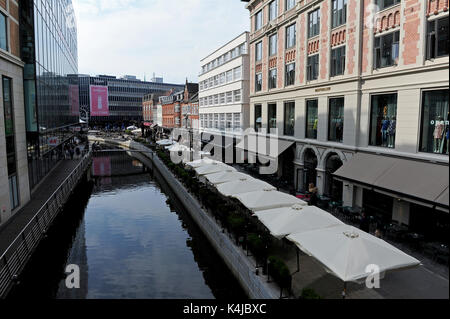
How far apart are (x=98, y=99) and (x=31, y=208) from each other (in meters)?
120

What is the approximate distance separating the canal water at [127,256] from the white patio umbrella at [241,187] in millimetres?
3227

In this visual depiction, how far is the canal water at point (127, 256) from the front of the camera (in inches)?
545

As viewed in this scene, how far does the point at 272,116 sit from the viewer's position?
96.1ft

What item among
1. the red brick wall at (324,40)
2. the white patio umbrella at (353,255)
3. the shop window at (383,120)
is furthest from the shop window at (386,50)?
the white patio umbrella at (353,255)

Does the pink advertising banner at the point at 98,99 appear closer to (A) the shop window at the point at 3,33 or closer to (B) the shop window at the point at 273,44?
(B) the shop window at the point at 273,44

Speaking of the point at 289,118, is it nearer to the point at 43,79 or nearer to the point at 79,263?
the point at 79,263

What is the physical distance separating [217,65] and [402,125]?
34.3 metres

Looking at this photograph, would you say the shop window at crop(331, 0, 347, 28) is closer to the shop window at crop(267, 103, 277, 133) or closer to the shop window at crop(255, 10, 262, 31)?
the shop window at crop(267, 103, 277, 133)

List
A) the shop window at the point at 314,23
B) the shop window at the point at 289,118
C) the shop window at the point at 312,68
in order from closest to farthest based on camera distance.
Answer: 1. the shop window at the point at 314,23
2. the shop window at the point at 312,68
3. the shop window at the point at 289,118

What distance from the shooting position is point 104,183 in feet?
130

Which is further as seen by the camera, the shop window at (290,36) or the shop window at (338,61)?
the shop window at (290,36)

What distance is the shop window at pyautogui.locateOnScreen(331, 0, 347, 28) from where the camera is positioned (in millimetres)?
19438

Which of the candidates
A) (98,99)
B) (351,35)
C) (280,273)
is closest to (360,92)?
(351,35)
